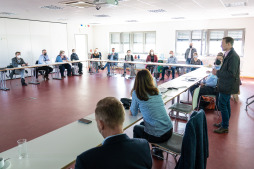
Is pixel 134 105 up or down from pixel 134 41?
down

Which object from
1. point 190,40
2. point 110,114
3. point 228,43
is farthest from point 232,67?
point 190,40

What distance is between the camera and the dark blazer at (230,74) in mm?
3297

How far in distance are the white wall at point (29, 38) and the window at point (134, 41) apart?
3.12 metres

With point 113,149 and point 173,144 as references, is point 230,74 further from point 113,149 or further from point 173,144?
point 113,149

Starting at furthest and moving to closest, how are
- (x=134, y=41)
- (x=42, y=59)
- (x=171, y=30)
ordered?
1. (x=134, y=41)
2. (x=171, y=30)
3. (x=42, y=59)

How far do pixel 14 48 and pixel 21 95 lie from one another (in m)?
4.01

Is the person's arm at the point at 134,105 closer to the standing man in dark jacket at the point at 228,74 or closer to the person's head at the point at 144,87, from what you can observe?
the person's head at the point at 144,87

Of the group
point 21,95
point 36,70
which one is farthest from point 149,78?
point 36,70

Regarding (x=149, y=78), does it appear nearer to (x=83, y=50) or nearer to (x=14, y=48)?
(x=14, y=48)

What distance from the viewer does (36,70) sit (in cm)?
878

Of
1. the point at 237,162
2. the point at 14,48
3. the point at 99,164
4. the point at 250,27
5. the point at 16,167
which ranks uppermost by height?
the point at 250,27

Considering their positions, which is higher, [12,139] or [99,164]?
[99,164]

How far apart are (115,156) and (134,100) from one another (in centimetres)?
128

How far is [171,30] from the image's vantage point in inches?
427
